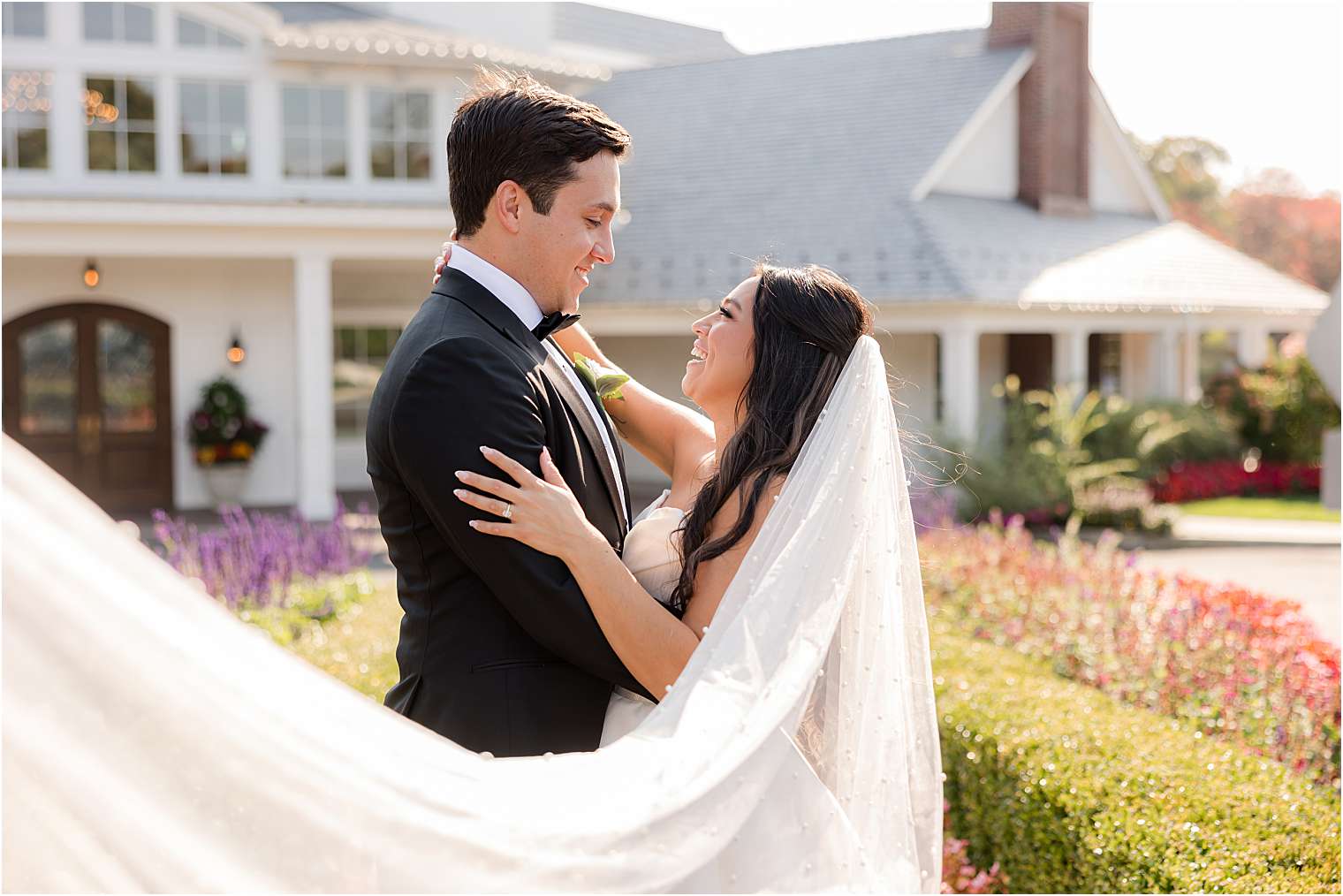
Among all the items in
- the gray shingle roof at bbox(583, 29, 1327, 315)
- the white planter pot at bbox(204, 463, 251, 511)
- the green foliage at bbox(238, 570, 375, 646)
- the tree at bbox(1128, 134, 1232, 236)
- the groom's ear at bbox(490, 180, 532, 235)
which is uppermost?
the tree at bbox(1128, 134, 1232, 236)

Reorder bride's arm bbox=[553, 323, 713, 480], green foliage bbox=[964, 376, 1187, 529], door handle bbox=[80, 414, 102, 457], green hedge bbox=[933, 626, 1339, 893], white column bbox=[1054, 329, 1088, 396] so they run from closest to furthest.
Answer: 1. bride's arm bbox=[553, 323, 713, 480]
2. green hedge bbox=[933, 626, 1339, 893]
3. green foliage bbox=[964, 376, 1187, 529]
4. door handle bbox=[80, 414, 102, 457]
5. white column bbox=[1054, 329, 1088, 396]

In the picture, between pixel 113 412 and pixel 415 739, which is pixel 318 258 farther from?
pixel 415 739

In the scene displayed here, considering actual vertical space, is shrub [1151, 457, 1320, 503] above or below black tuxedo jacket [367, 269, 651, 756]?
below

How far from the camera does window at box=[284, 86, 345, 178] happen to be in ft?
58.2

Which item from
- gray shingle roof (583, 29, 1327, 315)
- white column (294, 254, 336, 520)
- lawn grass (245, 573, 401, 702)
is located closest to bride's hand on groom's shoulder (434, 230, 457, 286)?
lawn grass (245, 573, 401, 702)

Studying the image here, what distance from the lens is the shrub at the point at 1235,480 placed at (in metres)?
21.5

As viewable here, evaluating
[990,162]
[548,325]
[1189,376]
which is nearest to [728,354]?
[548,325]

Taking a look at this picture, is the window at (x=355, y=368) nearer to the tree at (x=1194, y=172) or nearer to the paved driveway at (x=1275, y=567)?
the paved driveway at (x=1275, y=567)

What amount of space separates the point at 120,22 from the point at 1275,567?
51.3 ft

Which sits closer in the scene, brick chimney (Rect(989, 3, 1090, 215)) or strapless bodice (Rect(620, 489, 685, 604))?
strapless bodice (Rect(620, 489, 685, 604))

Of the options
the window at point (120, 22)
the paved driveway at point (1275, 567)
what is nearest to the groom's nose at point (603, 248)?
the paved driveway at point (1275, 567)

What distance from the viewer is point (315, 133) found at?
17.8 m

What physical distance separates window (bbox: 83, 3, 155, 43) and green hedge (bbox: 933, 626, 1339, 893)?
50.3ft

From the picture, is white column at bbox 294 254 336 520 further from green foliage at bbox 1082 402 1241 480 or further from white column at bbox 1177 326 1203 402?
white column at bbox 1177 326 1203 402
